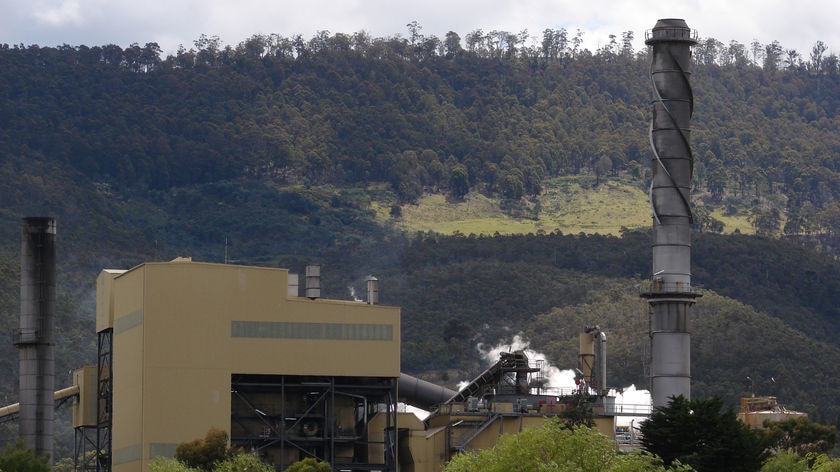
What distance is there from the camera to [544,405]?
117 m

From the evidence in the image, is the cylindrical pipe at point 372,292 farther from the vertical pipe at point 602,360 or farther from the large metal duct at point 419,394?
the vertical pipe at point 602,360

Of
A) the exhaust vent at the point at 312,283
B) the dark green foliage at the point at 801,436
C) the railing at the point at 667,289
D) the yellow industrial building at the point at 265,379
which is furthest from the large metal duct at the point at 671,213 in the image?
the dark green foliage at the point at 801,436

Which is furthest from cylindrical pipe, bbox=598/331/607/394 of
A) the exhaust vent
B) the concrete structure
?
the exhaust vent

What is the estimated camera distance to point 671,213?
10219 centimetres

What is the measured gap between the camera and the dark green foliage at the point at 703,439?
8400cm

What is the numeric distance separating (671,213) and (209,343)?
29092mm

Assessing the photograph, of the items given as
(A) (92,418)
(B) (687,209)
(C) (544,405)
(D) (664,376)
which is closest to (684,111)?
(B) (687,209)

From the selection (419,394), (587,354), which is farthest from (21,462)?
(587,354)

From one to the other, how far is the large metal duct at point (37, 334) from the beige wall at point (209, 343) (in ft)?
28.3

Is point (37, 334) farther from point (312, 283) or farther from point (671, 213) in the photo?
point (671, 213)

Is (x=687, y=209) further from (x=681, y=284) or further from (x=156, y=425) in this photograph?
(x=156, y=425)

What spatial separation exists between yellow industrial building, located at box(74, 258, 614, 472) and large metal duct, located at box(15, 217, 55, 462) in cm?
425

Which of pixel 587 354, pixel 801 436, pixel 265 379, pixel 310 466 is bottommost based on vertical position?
pixel 801 436

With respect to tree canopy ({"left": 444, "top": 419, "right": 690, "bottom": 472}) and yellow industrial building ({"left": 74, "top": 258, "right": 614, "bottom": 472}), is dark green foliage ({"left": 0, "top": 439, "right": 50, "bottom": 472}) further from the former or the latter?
tree canopy ({"left": 444, "top": 419, "right": 690, "bottom": 472})
